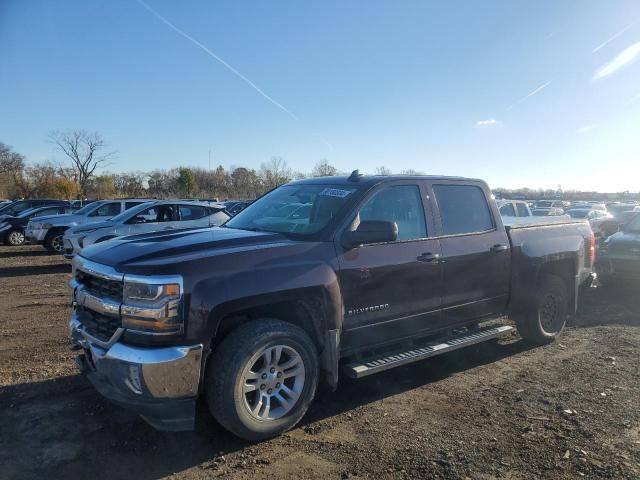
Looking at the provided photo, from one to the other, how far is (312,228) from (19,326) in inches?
194

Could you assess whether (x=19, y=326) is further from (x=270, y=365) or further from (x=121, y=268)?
(x=270, y=365)

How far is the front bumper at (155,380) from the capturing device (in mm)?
3082

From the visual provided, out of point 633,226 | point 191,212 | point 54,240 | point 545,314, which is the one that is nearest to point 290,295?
point 545,314

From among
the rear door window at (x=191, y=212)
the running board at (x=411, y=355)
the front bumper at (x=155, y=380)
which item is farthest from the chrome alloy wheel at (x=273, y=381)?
the rear door window at (x=191, y=212)

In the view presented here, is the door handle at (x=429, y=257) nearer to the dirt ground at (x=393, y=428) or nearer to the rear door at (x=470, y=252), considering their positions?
the rear door at (x=470, y=252)

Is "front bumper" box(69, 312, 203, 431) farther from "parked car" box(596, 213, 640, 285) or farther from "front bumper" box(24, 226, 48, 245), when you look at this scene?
"front bumper" box(24, 226, 48, 245)

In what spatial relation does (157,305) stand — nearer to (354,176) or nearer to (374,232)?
(374,232)

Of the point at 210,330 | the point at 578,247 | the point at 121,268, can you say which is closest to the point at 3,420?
the point at 121,268

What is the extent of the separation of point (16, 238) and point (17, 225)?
1.73 ft

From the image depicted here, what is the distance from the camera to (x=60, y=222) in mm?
15359

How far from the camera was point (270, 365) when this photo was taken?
141 inches

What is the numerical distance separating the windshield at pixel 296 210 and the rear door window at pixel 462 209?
107cm

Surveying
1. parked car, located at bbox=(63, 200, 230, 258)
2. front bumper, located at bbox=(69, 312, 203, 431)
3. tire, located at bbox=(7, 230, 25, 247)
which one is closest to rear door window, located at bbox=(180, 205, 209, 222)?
parked car, located at bbox=(63, 200, 230, 258)

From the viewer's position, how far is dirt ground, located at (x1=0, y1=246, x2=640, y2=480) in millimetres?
3254
